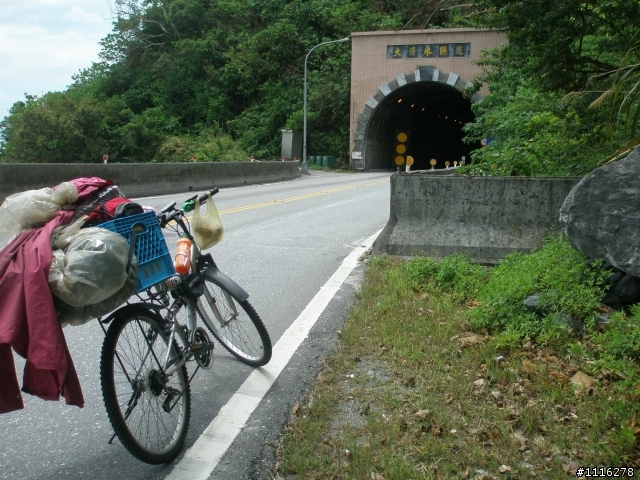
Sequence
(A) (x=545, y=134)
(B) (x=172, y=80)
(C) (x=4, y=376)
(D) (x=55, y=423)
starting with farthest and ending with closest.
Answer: (B) (x=172, y=80) < (A) (x=545, y=134) < (D) (x=55, y=423) < (C) (x=4, y=376)

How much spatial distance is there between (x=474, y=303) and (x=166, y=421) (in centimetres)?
338

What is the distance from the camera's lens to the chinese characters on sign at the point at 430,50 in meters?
41.7

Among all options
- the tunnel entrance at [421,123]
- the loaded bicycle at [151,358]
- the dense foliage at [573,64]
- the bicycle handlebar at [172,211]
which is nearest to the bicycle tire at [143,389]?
the loaded bicycle at [151,358]

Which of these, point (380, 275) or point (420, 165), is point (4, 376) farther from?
point (420, 165)

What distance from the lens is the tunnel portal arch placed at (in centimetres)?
4300

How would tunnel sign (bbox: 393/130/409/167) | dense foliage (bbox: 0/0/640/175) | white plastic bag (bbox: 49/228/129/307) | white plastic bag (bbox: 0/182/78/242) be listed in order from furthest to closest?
tunnel sign (bbox: 393/130/409/167)
dense foliage (bbox: 0/0/640/175)
white plastic bag (bbox: 0/182/78/242)
white plastic bag (bbox: 49/228/129/307)

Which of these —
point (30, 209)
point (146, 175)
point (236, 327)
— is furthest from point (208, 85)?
point (30, 209)

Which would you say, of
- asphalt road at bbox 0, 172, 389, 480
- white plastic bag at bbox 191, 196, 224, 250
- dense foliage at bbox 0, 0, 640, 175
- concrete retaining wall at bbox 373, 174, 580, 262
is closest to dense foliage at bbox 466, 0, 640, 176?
concrete retaining wall at bbox 373, 174, 580, 262

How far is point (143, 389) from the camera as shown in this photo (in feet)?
11.4

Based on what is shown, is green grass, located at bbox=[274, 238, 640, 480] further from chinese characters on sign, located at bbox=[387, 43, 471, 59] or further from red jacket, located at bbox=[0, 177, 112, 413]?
chinese characters on sign, located at bbox=[387, 43, 471, 59]

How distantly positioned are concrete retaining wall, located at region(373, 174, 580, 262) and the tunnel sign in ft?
138

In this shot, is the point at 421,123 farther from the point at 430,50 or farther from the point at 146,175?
the point at 146,175

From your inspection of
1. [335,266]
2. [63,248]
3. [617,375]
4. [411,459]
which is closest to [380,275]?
[335,266]

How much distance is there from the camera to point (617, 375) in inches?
166
